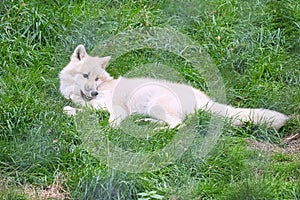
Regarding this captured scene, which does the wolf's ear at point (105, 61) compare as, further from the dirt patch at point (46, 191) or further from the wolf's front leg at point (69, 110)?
the dirt patch at point (46, 191)

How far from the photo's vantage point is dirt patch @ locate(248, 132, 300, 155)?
6.39 meters

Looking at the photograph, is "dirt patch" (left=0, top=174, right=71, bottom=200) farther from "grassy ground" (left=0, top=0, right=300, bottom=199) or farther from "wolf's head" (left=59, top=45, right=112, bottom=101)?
"wolf's head" (left=59, top=45, right=112, bottom=101)

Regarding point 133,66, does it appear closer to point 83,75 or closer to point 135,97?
point 83,75

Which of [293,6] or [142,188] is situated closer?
[142,188]

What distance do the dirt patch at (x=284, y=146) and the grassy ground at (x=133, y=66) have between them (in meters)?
0.09

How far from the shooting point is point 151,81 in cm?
733

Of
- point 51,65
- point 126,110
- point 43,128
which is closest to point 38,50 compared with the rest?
point 51,65

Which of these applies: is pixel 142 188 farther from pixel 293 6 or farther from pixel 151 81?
pixel 293 6

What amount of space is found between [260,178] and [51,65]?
10.5ft

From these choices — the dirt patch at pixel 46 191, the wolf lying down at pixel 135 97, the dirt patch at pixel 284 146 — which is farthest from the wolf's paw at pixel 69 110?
the dirt patch at pixel 284 146

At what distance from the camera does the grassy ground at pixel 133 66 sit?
5410 mm

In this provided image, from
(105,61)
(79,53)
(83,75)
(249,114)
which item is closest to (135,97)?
(105,61)

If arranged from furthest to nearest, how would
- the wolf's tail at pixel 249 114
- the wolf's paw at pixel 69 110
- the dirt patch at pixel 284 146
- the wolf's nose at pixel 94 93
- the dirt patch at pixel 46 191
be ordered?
the wolf's nose at pixel 94 93, the wolf's tail at pixel 249 114, the wolf's paw at pixel 69 110, the dirt patch at pixel 284 146, the dirt patch at pixel 46 191

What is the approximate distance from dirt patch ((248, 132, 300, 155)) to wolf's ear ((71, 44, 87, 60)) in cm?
215
